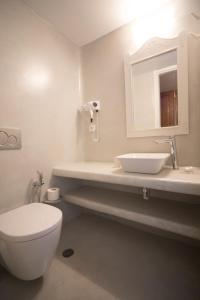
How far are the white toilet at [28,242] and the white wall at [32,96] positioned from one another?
44cm

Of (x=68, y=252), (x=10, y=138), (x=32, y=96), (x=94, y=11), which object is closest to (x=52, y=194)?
(x=68, y=252)

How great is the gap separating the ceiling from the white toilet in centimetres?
189

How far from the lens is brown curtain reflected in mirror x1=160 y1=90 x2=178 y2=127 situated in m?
1.48

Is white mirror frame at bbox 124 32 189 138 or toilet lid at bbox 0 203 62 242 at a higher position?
white mirror frame at bbox 124 32 189 138

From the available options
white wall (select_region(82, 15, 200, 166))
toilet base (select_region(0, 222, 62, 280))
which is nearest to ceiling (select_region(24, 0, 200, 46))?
white wall (select_region(82, 15, 200, 166))

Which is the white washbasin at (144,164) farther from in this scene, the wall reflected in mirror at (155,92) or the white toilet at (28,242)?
the white toilet at (28,242)

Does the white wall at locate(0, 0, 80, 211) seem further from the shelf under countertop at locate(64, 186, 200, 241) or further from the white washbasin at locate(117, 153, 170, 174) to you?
the white washbasin at locate(117, 153, 170, 174)

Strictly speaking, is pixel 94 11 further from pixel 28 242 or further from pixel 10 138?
pixel 28 242

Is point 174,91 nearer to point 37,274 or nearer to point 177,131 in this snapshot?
point 177,131

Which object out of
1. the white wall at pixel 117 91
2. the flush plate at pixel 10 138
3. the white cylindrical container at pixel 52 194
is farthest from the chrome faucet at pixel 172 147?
the flush plate at pixel 10 138

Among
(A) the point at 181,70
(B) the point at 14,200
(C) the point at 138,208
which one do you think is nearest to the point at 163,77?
(A) the point at 181,70

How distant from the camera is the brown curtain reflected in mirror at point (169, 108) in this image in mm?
1480

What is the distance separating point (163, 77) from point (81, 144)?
1.24 metres

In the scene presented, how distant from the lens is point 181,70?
142cm
